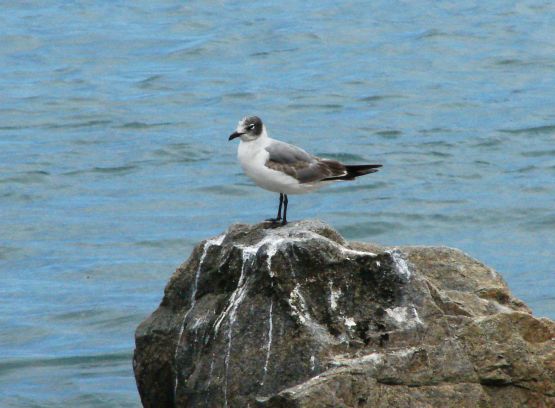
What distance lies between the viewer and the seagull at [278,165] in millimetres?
9891

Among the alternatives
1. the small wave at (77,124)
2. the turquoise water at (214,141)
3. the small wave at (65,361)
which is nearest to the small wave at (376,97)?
the turquoise water at (214,141)

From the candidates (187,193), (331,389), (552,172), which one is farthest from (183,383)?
(552,172)

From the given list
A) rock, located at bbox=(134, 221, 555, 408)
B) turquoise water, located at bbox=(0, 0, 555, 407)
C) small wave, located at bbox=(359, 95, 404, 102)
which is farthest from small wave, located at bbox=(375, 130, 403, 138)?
rock, located at bbox=(134, 221, 555, 408)

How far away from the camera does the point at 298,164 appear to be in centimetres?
998

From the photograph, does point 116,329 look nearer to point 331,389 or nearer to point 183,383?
point 183,383

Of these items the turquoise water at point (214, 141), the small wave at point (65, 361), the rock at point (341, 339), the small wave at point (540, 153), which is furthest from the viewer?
the small wave at point (540, 153)

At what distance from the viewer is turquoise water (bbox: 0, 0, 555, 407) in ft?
55.9

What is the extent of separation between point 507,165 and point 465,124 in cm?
242

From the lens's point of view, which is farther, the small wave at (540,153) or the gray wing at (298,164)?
the small wave at (540,153)

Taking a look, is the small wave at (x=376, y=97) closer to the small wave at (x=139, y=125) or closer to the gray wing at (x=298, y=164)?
the small wave at (x=139, y=125)

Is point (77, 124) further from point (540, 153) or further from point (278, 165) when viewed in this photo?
point (278, 165)

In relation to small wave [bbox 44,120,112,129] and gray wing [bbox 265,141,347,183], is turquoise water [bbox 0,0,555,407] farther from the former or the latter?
gray wing [bbox 265,141,347,183]

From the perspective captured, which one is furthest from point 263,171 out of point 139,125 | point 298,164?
point 139,125

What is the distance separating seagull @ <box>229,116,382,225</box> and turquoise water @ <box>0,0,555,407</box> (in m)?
4.12
